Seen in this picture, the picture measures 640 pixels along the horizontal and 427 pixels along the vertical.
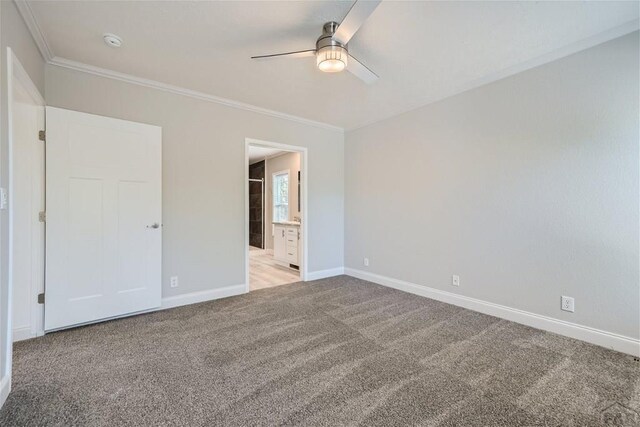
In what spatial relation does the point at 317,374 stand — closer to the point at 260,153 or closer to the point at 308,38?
the point at 308,38

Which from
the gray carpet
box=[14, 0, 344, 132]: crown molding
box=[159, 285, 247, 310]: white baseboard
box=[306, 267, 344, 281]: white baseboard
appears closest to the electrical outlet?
the gray carpet

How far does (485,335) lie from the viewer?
95.2 inches

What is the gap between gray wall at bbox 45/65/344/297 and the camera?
8.86ft

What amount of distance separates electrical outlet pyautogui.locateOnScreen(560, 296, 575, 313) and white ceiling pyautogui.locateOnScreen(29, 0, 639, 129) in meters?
2.11

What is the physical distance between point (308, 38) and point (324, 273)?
323cm

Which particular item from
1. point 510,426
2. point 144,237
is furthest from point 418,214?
point 144,237

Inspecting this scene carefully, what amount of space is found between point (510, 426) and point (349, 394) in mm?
824

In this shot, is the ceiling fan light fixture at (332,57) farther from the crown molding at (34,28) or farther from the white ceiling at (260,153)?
the white ceiling at (260,153)

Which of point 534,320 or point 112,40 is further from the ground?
point 112,40

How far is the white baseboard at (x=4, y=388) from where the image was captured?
1527mm

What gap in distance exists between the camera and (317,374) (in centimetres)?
184

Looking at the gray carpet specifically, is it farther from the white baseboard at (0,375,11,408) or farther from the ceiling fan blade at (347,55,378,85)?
the ceiling fan blade at (347,55,378,85)

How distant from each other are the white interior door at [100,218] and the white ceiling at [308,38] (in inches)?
25.6

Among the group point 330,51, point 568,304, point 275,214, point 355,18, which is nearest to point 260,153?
point 275,214
